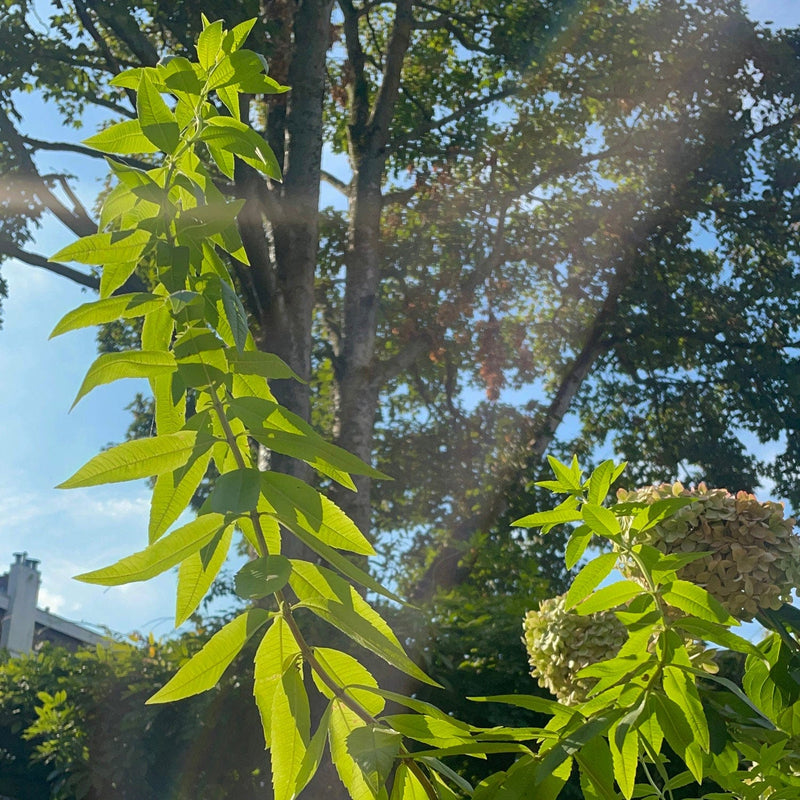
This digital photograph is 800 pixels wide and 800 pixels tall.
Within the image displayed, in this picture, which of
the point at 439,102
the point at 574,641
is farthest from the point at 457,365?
the point at 574,641

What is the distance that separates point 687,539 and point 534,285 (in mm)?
9913

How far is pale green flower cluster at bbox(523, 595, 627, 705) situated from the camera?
64.9 inches

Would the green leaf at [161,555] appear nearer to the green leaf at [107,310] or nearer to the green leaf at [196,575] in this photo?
the green leaf at [196,575]

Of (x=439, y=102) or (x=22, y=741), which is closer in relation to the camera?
(x=22, y=741)

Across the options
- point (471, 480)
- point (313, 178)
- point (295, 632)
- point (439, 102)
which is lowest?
point (295, 632)

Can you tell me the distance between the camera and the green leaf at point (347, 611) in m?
0.65

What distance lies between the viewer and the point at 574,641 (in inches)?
66.5

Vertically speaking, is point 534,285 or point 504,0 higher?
point 504,0

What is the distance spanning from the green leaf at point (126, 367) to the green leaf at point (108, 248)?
11cm

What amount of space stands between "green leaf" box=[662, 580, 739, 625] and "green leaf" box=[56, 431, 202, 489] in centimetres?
55

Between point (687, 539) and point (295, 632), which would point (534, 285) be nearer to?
point (687, 539)

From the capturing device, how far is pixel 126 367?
0.75 metres

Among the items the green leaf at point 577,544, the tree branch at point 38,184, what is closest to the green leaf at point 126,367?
the green leaf at point 577,544

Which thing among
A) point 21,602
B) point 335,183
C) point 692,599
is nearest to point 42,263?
point 335,183
